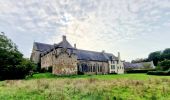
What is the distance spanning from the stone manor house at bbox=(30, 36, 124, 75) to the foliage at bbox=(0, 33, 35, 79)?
14.0m

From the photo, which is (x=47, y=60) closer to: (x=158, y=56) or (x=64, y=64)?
(x=64, y=64)

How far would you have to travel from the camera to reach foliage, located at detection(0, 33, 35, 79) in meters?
45.1

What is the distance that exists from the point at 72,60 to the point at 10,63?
21.7 meters

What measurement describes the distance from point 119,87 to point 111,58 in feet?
216

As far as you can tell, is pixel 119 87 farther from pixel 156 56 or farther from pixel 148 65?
pixel 156 56

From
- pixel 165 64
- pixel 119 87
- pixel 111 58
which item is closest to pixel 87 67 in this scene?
pixel 111 58

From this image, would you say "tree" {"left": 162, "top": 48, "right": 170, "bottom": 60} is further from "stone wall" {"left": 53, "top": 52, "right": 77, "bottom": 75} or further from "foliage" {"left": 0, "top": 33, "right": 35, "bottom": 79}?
"foliage" {"left": 0, "top": 33, "right": 35, "bottom": 79}

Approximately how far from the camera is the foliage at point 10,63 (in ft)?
148

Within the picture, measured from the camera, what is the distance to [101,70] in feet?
267

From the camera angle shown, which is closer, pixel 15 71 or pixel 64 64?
pixel 15 71

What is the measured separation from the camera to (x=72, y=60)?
65.2 metres

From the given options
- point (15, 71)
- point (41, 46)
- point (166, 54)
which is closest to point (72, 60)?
point (41, 46)

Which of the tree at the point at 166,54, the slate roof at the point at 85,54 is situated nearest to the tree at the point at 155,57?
the tree at the point at 166,54

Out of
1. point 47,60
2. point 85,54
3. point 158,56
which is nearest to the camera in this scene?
point 47,60
